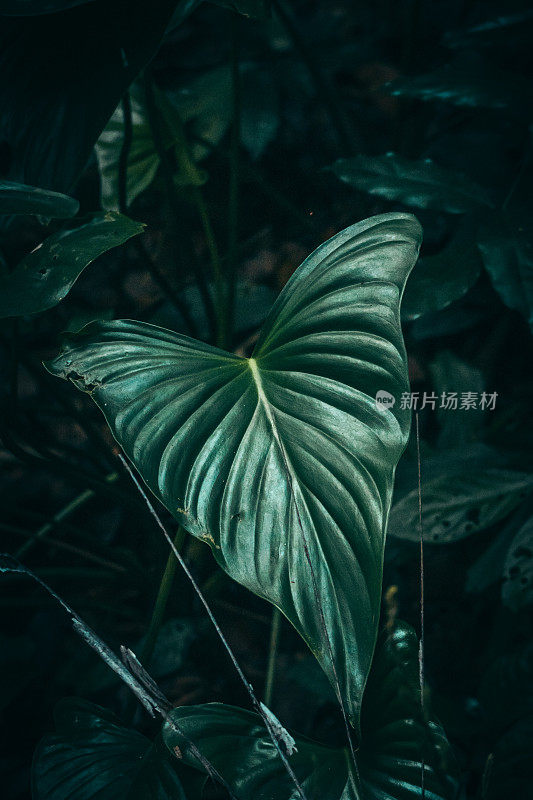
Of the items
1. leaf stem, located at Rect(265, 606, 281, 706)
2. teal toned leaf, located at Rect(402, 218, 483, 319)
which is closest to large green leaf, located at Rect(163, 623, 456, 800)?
leaf stem, located at Rect(265, 606, 281, 706)

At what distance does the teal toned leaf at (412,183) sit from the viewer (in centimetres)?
69

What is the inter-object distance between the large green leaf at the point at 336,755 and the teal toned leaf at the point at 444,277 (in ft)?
1.25

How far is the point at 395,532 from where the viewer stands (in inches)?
25.5

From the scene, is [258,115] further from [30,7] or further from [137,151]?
[30,7]

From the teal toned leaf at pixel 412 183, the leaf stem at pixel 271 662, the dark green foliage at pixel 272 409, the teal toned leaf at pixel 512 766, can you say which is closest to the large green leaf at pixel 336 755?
the dark green foliage at pixel 272 409

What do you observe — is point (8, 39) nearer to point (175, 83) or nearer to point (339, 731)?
point (175, 83)

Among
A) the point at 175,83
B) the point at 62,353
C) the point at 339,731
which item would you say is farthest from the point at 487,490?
the point at 175,83

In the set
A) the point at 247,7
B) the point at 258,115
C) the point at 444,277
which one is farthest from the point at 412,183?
the point at 258,115

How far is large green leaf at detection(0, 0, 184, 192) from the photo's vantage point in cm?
67

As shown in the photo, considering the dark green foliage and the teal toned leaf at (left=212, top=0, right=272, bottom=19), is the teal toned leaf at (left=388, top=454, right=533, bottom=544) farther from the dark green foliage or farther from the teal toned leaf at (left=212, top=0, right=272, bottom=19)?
the teal toned leaf at (left=212, top=0, right=272, bottom=19)

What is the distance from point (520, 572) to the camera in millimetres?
612

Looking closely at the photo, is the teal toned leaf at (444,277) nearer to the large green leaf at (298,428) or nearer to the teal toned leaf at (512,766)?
the large green leaf at (298,428)

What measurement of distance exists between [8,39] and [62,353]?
421mm

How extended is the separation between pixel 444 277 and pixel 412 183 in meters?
0.12
